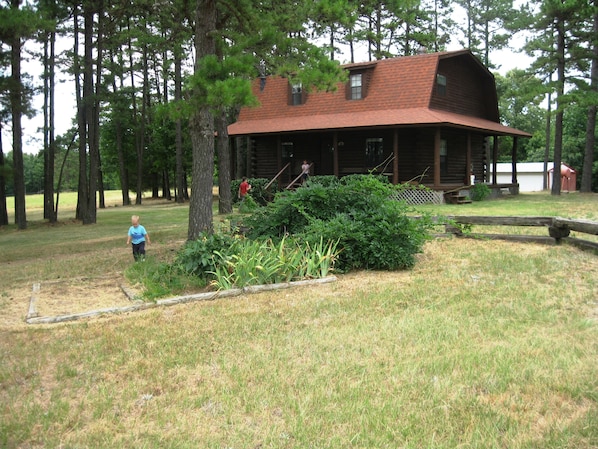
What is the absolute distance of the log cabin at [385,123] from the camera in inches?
954

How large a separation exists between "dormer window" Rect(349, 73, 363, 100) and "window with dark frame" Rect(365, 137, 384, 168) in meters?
2.22

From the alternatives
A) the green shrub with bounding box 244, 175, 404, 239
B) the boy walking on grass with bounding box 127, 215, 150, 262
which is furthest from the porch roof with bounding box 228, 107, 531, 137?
the boy walking on grass with bounding box 127, 215, 150, 262

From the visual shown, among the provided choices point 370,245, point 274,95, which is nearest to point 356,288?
point 370,245

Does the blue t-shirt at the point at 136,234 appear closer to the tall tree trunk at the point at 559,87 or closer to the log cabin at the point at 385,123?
the log cabin at the point at 385,123

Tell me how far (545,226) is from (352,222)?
4.77 meters

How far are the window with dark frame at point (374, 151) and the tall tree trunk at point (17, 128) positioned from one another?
15410 millimetres

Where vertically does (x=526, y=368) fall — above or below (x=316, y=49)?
below

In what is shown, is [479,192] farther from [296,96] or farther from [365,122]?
[296,96]

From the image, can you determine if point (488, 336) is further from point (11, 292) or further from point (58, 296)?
point (11, 292)

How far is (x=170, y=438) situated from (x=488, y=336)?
3.20 m

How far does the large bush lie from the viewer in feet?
29.1

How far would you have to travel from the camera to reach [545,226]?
1123cm

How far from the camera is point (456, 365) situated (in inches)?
175

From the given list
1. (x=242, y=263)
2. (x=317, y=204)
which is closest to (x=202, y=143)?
(x=317, y=204)
